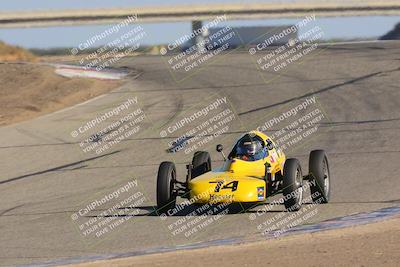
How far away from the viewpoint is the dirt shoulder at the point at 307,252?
9781 millimetres

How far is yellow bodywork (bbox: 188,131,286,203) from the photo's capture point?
536 inches

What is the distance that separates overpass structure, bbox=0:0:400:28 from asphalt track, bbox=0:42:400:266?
1529 cm

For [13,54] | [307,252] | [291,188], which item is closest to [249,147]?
[291,188]

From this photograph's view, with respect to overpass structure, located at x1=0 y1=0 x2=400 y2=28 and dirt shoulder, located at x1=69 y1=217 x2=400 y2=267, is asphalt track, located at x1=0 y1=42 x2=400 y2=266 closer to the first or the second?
dirt shoulder, located at x1=69 y1=217 x2=400 y2=267

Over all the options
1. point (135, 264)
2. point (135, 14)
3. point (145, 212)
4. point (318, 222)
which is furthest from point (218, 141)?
point (135, 14)

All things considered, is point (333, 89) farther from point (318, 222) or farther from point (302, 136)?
point (318, 222)

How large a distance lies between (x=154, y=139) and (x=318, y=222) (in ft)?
34.5

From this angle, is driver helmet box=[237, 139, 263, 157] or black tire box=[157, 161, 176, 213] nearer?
black tire box=[157, 161, 176, 213]

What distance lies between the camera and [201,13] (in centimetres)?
5491

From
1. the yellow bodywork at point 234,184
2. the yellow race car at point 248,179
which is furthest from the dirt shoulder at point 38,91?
the yellow bodywork at point 234,184

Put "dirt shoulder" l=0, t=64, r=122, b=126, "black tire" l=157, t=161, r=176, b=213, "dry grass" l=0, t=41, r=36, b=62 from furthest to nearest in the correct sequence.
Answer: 1. "dry grass" l=0, t=41, r=36, b=62
2. "dirt shoulder" l=0, t=64, r=122, b=126
3. "black tire" l=157, t=161, r=176, b=213

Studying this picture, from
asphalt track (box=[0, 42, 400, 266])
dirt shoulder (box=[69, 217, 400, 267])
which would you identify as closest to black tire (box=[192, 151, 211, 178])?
asphalt track (box=[0, 42, 400, 266])

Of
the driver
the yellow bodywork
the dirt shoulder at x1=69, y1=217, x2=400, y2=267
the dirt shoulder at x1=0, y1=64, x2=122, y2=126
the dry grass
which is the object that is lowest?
the dirt shoulder at x1=69, y1=217, x2=400, y2=267

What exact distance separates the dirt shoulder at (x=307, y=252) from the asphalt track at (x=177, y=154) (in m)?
1.25
